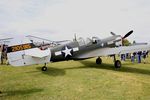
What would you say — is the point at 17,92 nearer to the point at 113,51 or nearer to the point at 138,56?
the point at 113,51

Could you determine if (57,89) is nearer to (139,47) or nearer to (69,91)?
(69,91)

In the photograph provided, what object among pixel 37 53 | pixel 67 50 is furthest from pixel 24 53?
pixel 67 50

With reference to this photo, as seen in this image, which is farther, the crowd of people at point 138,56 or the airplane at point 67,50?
the crowd of people at point 138,56

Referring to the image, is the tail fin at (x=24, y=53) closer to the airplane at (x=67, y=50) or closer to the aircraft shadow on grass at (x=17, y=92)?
the airplane at (x=67, y=50)

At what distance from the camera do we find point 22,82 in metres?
10.3

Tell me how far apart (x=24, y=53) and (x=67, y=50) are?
421 centimetres

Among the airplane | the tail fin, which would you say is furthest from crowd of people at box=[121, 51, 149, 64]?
the tail fin

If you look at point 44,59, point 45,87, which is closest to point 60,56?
point 44,59

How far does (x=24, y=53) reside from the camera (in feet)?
38.3

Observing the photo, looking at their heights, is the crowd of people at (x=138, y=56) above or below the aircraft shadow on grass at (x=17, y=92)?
above

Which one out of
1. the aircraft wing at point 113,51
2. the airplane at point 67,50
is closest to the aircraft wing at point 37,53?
the airplane at point 67,50

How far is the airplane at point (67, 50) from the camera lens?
1077 centimetres

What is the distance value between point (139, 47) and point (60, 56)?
5115mm

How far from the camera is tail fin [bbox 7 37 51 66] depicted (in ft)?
33.5
